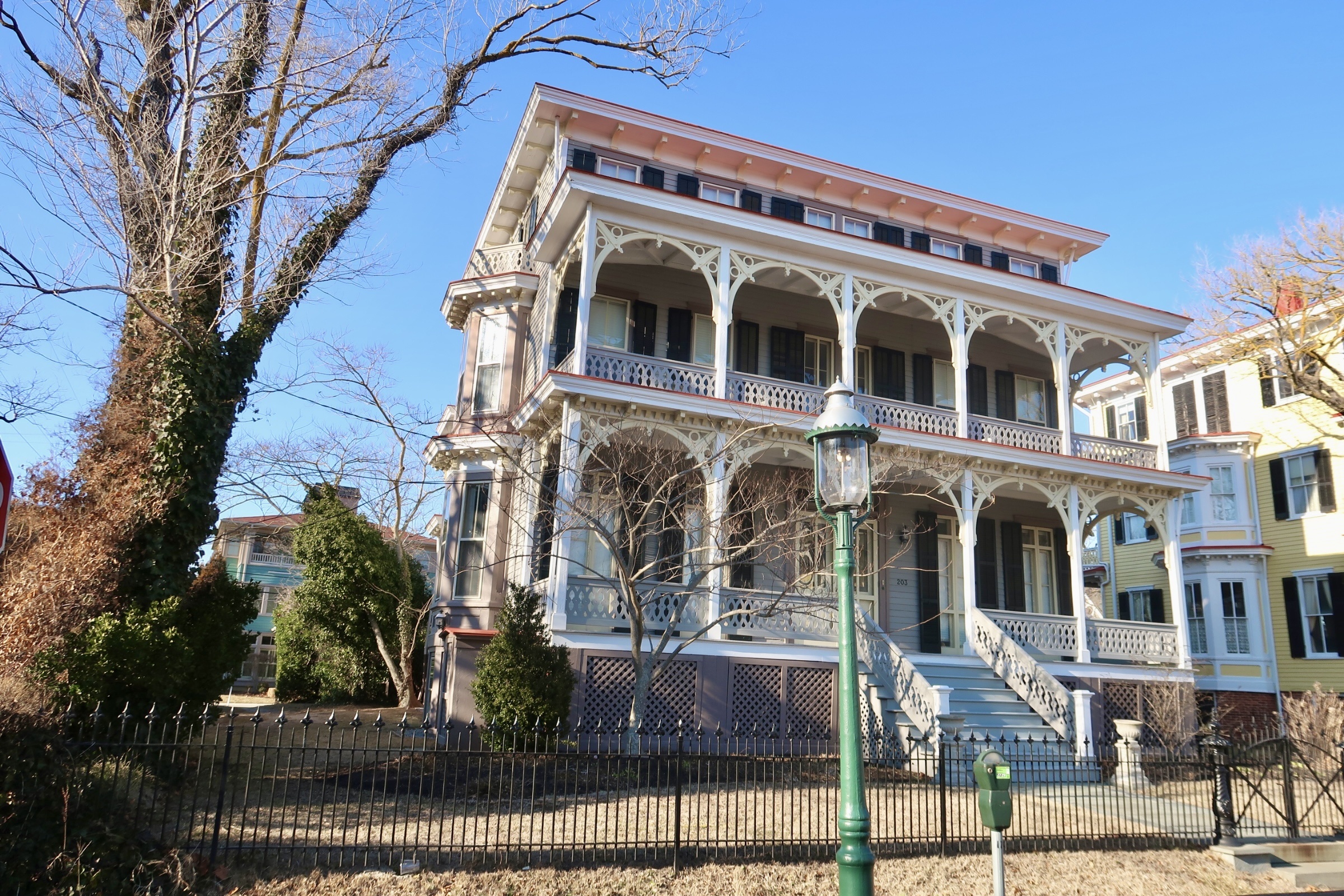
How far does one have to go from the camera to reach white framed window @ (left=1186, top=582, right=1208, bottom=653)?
26719 millimetres

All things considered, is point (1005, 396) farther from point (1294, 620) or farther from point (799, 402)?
point (1294, 620)

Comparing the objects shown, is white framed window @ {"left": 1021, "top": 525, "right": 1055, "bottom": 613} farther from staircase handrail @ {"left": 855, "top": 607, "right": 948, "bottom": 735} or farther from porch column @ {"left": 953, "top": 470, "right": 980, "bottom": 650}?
staircase handrail @ {"left": 855, "top": 607, "right": 948, "bottom": 735}

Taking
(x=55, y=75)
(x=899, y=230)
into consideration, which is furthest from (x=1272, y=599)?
(x=55, y=75)

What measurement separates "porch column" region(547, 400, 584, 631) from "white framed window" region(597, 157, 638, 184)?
718 centimetres

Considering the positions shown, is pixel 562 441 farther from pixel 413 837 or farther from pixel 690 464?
pixel 413 837

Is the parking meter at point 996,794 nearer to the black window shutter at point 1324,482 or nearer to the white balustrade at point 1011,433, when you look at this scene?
the white balustrade at point 1011,433

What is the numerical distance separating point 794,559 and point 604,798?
20.8ft

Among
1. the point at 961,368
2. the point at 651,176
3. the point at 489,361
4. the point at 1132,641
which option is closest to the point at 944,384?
the point at 961,368

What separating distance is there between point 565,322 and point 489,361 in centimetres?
265

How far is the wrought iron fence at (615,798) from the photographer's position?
7.69 meters

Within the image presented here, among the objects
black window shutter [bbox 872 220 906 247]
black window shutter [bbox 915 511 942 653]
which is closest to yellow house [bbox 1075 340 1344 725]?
black window shutter [bbox 872 220 906 247]

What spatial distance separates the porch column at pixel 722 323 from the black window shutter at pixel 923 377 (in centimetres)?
610

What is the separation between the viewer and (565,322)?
17969 millimetres

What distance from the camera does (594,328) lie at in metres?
18.1
